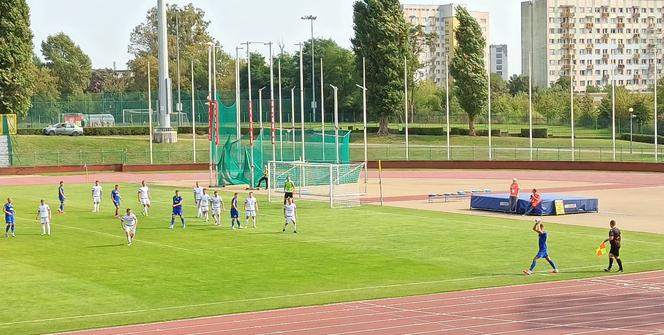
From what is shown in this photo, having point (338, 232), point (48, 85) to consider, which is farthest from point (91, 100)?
point (338, 232)

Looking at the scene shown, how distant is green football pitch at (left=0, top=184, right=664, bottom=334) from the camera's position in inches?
1139

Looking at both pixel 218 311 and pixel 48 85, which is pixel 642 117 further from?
pixel 218 311

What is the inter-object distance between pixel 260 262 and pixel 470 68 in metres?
79.2

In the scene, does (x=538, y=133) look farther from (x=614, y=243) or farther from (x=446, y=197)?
(x=614, y=243)

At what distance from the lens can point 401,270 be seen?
112 feet

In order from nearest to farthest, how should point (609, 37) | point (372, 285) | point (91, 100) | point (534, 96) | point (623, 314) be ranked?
point (623, 314) < point (372, 285) < point (91, 100) < point (534, 96) < point (609, 37)

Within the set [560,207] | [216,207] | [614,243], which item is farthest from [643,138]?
[614,243]

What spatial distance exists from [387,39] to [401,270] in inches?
3184

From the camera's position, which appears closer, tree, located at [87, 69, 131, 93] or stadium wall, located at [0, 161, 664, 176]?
stadium wall, located at [0, 161, 664, 176]

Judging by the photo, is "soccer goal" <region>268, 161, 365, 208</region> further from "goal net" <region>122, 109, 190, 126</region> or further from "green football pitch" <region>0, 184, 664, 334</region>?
"goal net" <region>122, 109, 190, 126</region>

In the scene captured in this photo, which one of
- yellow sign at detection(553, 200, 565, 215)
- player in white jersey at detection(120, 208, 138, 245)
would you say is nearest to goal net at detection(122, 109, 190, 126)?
yellow sign at detection(553, 200, 565, 215)

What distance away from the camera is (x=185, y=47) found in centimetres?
16712

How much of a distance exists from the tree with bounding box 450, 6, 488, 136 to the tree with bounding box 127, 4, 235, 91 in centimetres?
5203

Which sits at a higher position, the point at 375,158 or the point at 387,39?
the point at 387,39
